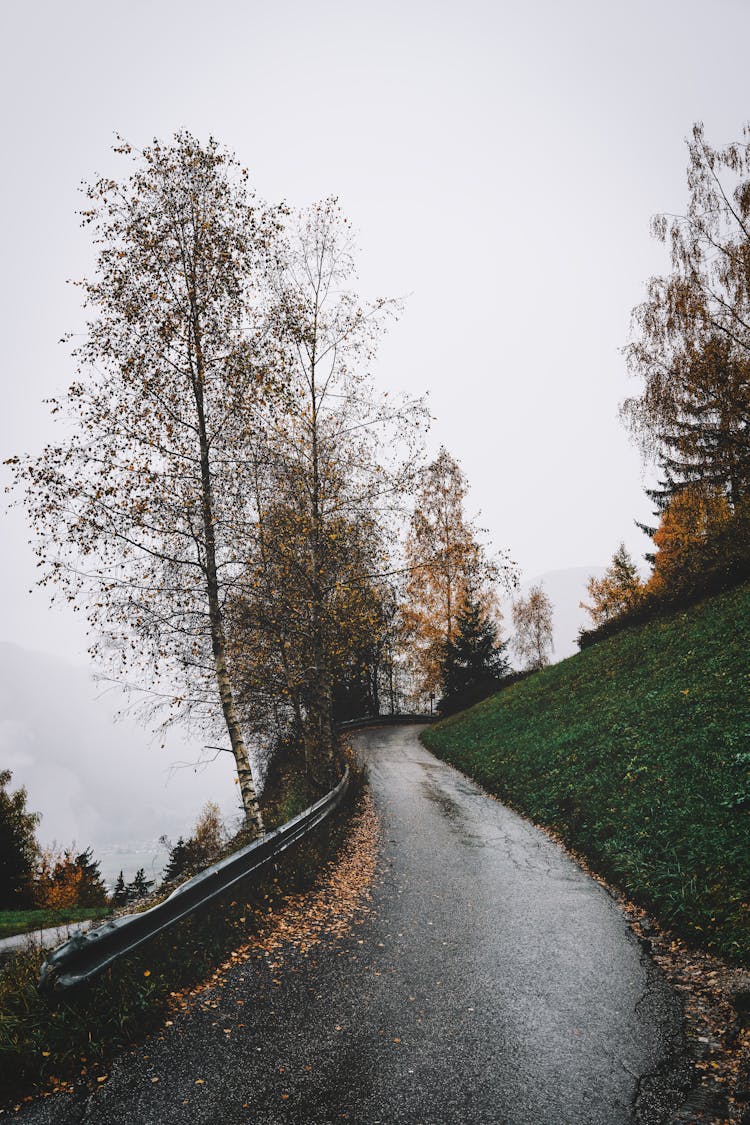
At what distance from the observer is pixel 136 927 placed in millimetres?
4395

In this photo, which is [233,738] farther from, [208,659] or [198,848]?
[198,848]

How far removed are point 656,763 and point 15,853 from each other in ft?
107

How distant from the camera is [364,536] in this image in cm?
1219

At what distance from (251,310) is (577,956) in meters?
11.3

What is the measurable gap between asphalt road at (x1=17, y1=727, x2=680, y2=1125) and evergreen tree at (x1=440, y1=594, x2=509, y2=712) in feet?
74.0

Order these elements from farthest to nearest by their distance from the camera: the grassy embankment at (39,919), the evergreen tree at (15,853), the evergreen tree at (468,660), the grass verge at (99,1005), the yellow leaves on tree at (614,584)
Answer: the yellow leaves on tree at (614,584) → the evergreen tree at (468,660) → the evergreen tree at (15,853) → the grassy embankment at (39,919) → the grass verge at (99,1005)

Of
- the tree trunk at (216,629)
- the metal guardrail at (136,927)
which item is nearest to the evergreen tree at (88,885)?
the tree trunk at (216,629)

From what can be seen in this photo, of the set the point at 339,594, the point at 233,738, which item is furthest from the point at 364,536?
the point at 233,738

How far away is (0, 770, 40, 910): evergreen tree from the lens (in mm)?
27573

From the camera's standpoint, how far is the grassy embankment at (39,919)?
18328 mm

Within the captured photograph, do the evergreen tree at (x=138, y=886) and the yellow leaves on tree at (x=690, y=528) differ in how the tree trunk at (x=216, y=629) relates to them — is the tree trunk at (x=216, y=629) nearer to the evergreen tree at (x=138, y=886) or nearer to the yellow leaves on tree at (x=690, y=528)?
the yellow leaves on tree at (x=690, y=528)

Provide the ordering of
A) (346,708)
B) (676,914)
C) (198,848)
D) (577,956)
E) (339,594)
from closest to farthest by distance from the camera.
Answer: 1. (577,956)
2. (676,914)
3. (339,594)
4. (198,848)
5. (346,708)

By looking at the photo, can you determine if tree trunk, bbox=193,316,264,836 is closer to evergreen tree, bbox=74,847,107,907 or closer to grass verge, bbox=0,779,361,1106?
grass verge, bbox=0,779,361,1106

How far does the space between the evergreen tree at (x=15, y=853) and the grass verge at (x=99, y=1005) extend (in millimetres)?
29460
